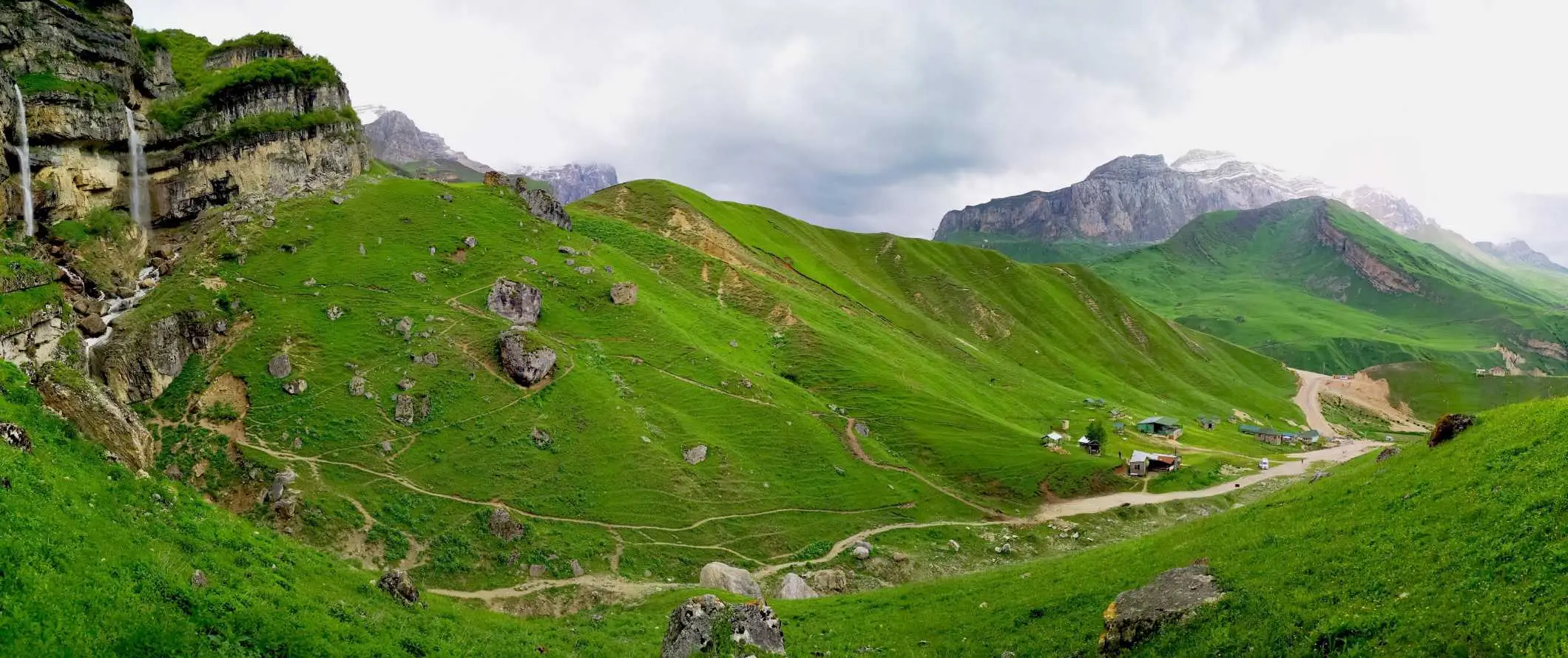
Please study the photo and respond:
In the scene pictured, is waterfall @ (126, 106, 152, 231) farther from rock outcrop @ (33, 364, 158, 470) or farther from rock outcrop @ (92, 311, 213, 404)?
rock outcrop @ (33, 364, 158, 470)

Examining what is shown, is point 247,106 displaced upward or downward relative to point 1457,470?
upward

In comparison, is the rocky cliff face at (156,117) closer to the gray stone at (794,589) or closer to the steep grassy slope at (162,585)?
the steep grassy slope at (162,585)

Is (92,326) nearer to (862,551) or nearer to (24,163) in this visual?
(24,163)

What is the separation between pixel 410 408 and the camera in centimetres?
5672

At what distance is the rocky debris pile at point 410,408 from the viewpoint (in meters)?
56.1

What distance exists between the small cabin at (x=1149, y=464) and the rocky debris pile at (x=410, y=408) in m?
75.0

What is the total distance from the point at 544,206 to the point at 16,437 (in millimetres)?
79701

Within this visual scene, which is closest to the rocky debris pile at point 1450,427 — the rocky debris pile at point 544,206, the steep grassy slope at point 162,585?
the steep grassy slope at point 162,585

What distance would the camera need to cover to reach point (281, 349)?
2306 inches

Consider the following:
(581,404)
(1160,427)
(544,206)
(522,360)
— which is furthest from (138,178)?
(1160,427)

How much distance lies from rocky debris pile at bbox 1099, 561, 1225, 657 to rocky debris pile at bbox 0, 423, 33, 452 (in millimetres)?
36721

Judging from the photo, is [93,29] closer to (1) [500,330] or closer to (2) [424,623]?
(1) [500,330]

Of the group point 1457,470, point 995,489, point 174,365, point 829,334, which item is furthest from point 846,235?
point 1457,470

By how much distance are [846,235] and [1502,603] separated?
173 m
